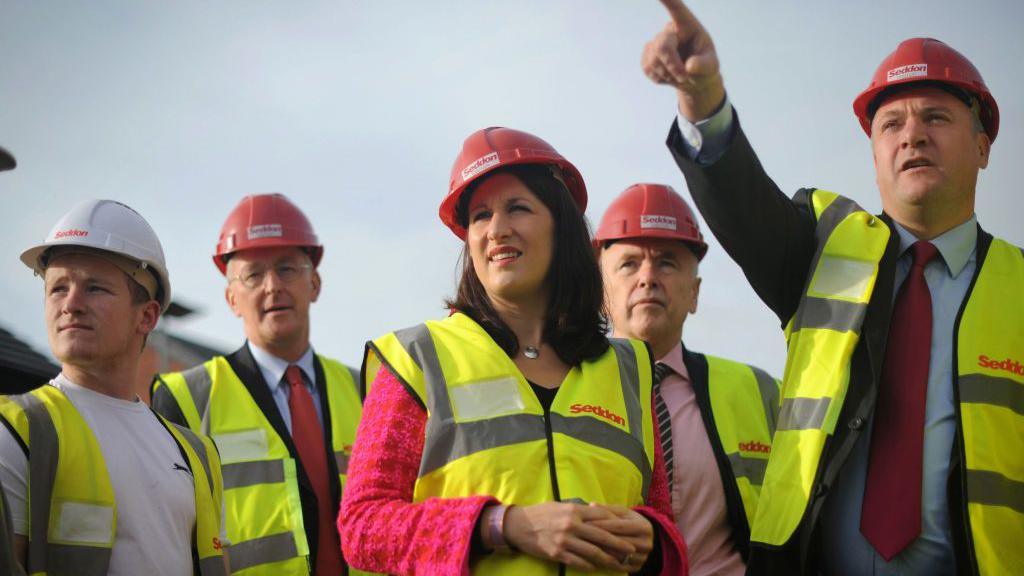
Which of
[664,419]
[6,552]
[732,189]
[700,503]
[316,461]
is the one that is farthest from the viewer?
[316,461]

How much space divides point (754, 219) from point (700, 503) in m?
1.64

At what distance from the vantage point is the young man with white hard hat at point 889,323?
3869mm

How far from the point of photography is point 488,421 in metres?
3.68

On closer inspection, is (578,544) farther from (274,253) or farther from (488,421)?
(274,253)

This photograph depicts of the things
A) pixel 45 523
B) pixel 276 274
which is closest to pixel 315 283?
pixel 276 274

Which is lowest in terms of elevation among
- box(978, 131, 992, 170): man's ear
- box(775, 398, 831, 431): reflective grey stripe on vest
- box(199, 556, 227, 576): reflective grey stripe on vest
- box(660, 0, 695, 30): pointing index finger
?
box(199, 556, 227, 576): reflective grey stripe on vest

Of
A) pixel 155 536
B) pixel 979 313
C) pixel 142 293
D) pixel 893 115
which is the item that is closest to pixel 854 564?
pixel 979 313

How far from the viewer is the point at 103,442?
4234 millimetres

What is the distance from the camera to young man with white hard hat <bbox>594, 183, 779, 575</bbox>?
5301mm

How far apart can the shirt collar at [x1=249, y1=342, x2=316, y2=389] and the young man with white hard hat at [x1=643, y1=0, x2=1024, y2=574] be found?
10.9 feet

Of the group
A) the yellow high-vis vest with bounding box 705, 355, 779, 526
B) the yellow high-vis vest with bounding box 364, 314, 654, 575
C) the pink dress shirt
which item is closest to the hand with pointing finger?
the yellow high-vis vest with bounding box 364, 314, 654, 575

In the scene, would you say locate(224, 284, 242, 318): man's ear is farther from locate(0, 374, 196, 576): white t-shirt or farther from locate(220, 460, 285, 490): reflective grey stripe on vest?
locate(0, 374, 196, 576): white t-shirt

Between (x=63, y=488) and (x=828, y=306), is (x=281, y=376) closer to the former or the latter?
(x=63, y=488)

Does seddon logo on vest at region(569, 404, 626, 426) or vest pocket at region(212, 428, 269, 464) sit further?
vest pocket at region(212, 428, 269, 464)
